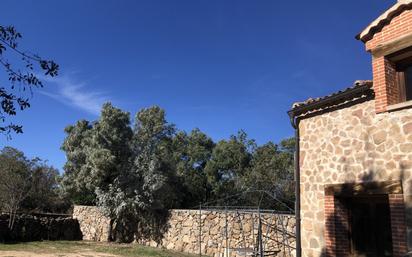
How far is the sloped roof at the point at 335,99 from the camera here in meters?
7.88

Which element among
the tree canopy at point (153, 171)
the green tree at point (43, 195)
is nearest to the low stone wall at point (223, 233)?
the tree canopy at point (153, 171)

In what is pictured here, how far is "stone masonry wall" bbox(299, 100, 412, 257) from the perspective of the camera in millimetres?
7176

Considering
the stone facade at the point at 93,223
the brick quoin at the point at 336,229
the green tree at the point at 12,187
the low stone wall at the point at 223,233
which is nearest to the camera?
the brick quoin at the point at 336,229

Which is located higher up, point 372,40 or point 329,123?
point 372,40

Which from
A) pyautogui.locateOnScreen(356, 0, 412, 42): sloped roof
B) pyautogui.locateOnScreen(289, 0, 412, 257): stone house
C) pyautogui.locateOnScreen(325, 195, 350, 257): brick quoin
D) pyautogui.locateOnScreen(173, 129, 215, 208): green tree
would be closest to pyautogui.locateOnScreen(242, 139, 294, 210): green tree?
pyautogui.locateOnScreen(173, 129, 215, 208): green tree

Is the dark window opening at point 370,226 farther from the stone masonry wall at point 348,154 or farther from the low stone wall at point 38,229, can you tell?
the low stone wall at point 38,229

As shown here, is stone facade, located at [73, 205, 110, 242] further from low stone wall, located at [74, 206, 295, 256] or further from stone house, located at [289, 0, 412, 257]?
stone house, located at [289, 0, 412, 257]

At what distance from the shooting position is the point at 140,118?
2936 centimetres

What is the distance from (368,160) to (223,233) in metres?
11.1

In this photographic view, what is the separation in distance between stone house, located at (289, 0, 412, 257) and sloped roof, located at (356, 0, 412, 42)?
2 cm

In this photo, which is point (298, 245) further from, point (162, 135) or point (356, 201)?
point (162, 135)

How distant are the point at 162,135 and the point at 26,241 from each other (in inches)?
498

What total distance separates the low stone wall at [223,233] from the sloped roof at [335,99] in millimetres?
5644

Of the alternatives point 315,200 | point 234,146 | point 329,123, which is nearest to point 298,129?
point 329,123
